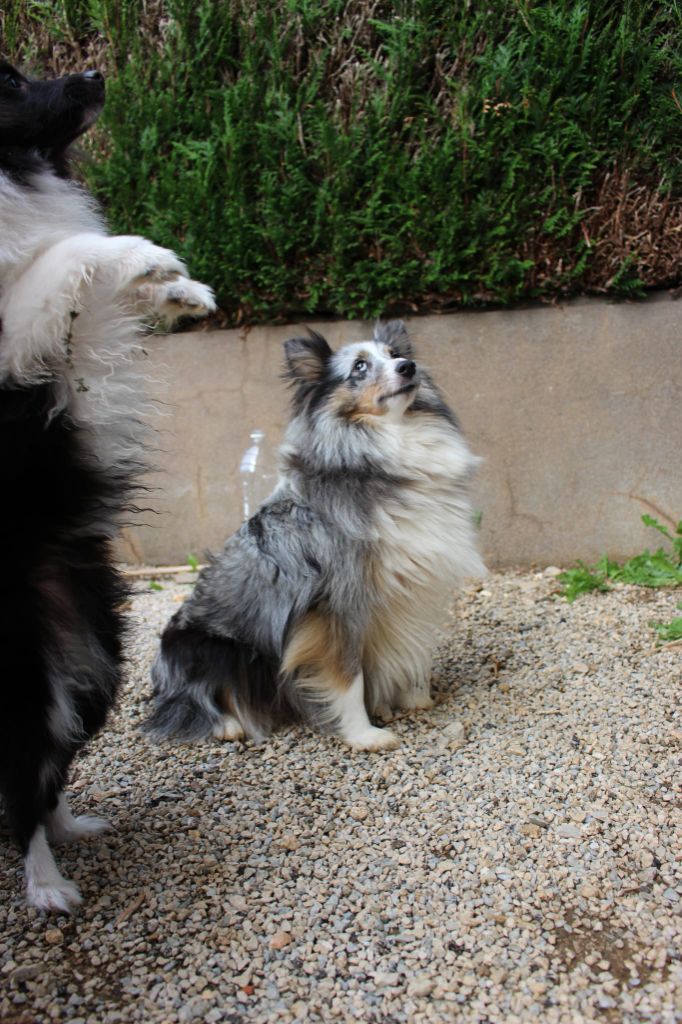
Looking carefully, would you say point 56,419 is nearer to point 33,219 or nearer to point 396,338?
point 33,219

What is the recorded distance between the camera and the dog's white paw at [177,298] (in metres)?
1.95

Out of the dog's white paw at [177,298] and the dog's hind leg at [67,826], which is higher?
the dog's white paw at [177,298]

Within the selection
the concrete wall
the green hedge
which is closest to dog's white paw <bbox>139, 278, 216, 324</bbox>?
the concrete wall

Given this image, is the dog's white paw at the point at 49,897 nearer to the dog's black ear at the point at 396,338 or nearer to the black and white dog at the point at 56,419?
the black and white dog at the point at 56,419

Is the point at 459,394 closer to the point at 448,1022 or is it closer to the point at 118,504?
the point at 118,504

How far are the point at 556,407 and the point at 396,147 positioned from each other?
1.97m

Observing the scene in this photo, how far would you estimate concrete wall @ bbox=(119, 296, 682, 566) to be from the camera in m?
5.02

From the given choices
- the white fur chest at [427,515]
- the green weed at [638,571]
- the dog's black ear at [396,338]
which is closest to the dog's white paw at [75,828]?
the white fur chest at [427,515]

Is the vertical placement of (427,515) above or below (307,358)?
below

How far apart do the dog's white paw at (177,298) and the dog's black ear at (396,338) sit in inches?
62.3

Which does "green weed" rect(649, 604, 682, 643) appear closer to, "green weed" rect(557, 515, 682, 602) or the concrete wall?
"green weed" rect(557, 515, 682, 602)

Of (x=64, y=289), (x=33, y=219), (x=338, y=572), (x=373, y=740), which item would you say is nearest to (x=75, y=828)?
(x=373, y=740)

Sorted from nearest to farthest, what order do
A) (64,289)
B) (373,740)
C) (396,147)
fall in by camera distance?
(64,289), (373,740), (396,147)

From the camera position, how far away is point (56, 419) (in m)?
1.91
